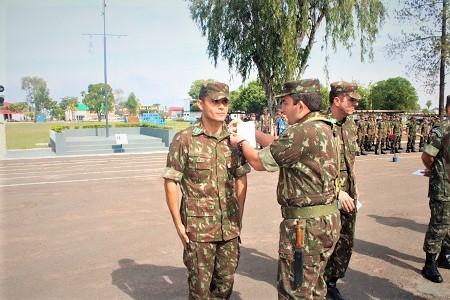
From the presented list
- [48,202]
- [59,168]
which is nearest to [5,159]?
[59,168]

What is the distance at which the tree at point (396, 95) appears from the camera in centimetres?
5031

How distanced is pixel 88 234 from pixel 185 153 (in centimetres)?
343

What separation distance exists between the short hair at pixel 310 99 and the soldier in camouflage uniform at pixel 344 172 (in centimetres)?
103

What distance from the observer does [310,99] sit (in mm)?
2486

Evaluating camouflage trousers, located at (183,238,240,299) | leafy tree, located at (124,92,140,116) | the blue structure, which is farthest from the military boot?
leafy tree, located at (124,92,140,116)

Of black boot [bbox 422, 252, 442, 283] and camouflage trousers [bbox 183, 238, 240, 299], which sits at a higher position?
camouflage trousers [bbox 183, 238, 240, 299]

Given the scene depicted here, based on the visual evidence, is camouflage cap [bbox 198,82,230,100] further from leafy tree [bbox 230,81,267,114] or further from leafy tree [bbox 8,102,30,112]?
leafy tree [bbox 8,102,30,112]

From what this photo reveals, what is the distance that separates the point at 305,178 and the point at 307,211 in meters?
0.22

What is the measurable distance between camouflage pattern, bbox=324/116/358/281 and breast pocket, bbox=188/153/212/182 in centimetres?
141

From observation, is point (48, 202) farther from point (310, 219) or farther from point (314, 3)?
point (314, 3)

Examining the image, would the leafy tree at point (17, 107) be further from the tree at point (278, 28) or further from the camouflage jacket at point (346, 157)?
the camouflage jacket at point (346, 157)

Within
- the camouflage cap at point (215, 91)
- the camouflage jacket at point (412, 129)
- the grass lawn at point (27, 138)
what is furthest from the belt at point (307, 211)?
the grass lawn at point (27, 138)

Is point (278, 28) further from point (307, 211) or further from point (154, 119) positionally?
point (154, 119)

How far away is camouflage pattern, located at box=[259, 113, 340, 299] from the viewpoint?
93.0 inches
